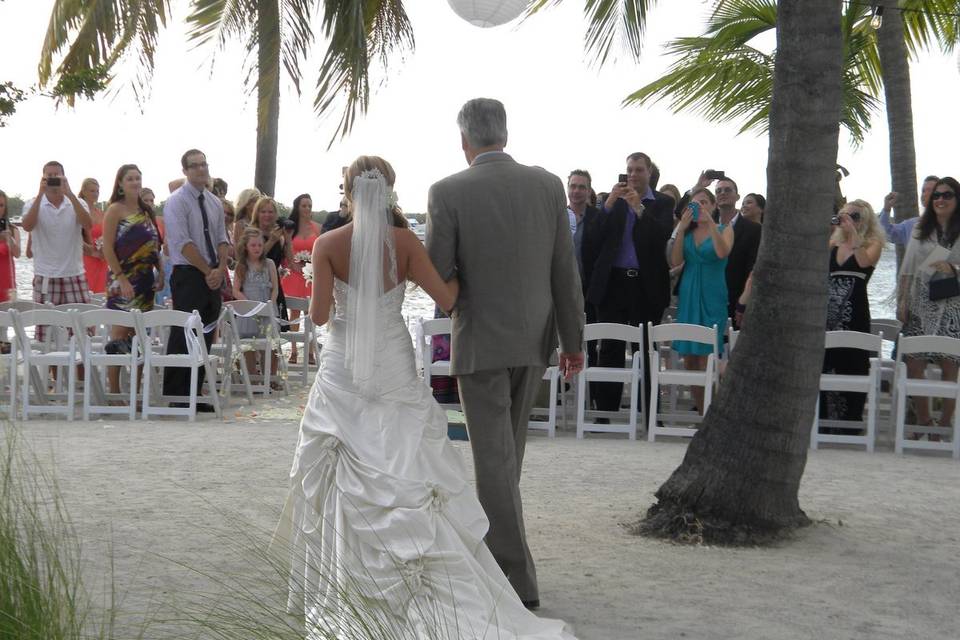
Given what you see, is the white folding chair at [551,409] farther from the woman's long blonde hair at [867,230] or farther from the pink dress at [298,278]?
the pink dress at [298,278]

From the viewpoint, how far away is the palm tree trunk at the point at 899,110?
46.5ft

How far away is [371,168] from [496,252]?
27.9 inches

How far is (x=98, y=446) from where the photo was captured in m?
9.27

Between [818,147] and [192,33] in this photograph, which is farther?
[192,33]

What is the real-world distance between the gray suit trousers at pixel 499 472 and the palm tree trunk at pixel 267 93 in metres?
8.85

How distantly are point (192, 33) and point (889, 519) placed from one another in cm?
1171

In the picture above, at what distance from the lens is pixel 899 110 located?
14.3 meters

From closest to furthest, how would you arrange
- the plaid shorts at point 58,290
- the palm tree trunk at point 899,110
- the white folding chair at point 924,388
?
the white folding chair at point 924,388 → the plaid shorts at point 58,290 → the palm tree trunk at point 899,110

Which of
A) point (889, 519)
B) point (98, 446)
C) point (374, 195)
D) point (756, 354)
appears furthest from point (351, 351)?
point (98, 446)

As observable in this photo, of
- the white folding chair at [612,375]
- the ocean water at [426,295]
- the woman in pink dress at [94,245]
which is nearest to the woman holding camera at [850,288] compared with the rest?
the white folding chair at [612,375]

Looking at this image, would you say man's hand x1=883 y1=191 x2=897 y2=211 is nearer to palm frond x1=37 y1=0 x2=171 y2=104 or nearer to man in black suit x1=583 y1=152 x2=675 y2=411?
man in black suit x1=583 y1=152 x2=675 y2=411

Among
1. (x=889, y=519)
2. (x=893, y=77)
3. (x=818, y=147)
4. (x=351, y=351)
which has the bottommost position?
(x=889, y=519)

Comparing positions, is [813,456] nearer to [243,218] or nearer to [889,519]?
[889,519]

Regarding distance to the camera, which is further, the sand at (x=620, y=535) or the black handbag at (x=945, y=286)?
the black handbag at (x=945, y=286)
